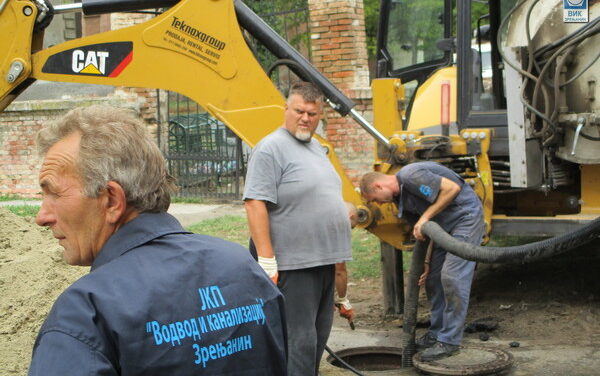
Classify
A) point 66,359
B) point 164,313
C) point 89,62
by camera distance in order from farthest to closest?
1. point 89,62
2. point 164,313
3. point 66,359

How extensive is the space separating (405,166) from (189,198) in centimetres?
764

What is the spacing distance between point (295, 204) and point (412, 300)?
1709mm

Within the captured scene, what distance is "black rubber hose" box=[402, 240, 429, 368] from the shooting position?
20.0ft

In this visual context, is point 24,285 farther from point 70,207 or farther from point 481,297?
point 70,207

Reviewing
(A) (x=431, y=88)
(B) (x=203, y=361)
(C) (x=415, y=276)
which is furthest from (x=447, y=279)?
(B) (x=203, y=361)

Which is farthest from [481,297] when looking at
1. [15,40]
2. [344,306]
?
[15,40]

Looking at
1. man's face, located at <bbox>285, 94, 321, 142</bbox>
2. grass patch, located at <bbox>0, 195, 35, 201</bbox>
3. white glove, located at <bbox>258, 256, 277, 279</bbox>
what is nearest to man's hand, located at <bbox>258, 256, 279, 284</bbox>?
white glove, located at <bbox>258, 256, 277, 279</bbox>

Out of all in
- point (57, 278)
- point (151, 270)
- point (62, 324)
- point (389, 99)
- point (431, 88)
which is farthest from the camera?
point (431, 88)

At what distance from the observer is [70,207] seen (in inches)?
77.9

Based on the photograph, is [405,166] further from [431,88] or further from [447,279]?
[431,88]

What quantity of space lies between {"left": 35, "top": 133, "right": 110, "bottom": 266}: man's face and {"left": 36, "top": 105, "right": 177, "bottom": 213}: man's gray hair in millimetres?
22

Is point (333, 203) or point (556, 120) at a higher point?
point (556, 120)

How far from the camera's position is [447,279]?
6.15 meters

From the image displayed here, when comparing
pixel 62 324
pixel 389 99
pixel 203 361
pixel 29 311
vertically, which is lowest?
pixel 29 311
